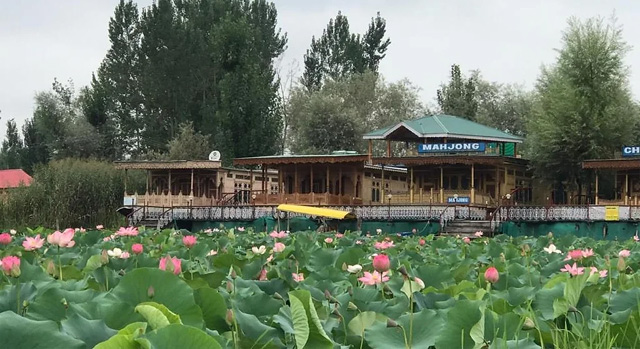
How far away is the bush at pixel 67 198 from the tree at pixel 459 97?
20244 mm

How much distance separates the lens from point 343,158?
120ft

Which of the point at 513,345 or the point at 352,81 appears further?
the point at 352,81

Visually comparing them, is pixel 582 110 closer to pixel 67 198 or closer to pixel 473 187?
pixel 473 187

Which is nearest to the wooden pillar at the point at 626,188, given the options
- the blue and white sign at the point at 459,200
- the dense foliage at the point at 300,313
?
the blue and white sign at the point at 459,200

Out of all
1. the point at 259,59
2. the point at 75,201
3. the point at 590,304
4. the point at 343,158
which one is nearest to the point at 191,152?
the point at 259,59

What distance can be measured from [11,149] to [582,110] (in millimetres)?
52073

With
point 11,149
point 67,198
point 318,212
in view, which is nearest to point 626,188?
point 318,212

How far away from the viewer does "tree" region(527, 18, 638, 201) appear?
38.2 meters

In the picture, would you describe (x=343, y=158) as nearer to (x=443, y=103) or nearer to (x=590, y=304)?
(x=443, y=103)

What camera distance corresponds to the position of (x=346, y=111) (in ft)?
172

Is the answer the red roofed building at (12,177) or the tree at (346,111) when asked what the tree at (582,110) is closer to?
the tree at (346,111)

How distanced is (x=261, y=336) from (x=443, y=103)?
52.6 metres

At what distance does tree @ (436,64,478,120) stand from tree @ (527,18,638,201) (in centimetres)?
1132

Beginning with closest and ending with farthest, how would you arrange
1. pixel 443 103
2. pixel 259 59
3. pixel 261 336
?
pixel 261 336 < pixel 259 59 < pixel 443 103
